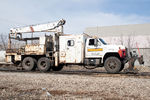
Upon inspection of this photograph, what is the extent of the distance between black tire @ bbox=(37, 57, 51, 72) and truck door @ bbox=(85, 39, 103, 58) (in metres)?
3.10

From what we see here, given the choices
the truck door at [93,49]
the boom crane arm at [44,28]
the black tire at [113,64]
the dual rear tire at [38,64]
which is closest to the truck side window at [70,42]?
the truck door at [93,49]

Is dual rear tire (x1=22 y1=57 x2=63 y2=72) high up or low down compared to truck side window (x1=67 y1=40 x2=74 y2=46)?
down

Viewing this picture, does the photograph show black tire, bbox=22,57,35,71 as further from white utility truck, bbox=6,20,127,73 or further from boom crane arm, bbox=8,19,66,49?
boom crane arm, bbox=8,19,66,49

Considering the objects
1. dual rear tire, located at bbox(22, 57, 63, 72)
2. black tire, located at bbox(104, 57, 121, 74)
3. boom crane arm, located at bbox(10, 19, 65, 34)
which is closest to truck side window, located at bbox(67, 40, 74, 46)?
boom crane arm, located at bbox(10, 19, 65, 34)

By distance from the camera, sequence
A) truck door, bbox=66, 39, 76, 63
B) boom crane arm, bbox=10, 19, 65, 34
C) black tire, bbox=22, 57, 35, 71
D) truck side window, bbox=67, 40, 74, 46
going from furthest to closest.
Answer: boom crane arm, bbox=10, 19, 65, 34, black tire, bbox=22, 57, 35, 71, truck side window, bbox=67, 40, 74, 46, truck door, bbox=66, 39, 76, 63

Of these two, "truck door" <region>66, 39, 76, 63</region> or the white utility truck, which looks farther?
"truck door" <region>66, 39, 76, 63</region>

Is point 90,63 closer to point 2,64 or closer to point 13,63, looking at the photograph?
point 13,63

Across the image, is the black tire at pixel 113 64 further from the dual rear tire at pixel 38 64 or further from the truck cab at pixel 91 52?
the dual rear tire at pixel 38 64

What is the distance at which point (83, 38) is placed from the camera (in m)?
12.4

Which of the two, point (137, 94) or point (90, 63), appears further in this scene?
point (90, 63)

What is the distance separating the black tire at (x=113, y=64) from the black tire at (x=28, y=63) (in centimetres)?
580

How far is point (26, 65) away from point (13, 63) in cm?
143

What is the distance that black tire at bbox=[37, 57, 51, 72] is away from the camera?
13204mm

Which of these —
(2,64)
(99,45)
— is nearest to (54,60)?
(99,45)
